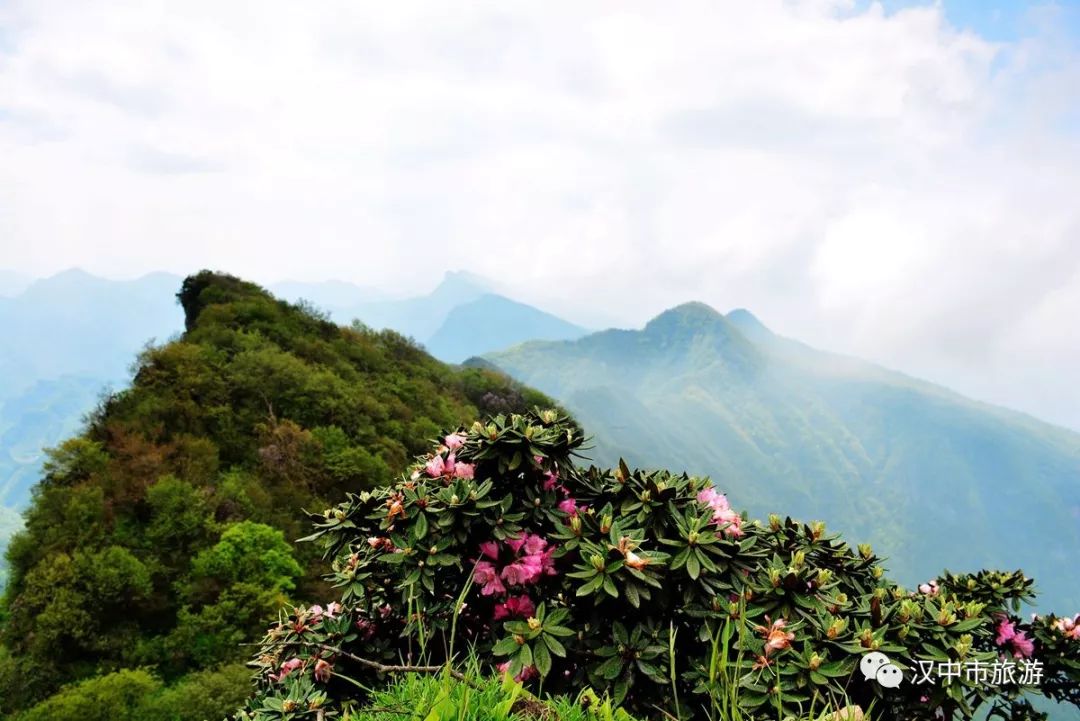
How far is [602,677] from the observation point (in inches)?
123

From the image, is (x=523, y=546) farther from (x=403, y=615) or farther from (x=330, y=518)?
(x=330, y=518)

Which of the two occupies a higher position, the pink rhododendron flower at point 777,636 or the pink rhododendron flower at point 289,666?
the pink rhododendron flower at point 777,636

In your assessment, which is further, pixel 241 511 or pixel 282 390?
pixel 282 390

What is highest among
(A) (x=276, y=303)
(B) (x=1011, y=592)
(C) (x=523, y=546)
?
(A) (x=276, y=303)

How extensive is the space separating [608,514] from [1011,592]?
3393mm

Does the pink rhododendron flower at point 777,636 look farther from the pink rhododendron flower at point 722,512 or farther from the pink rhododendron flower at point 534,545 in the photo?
the pink rhododendron flower at point 534,545

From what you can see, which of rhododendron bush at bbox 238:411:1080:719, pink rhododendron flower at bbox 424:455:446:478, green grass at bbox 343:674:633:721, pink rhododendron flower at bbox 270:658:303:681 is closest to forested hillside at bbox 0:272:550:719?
pink rhododendron flower at bbox 270:658:303:681

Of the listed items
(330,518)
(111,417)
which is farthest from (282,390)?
(330,518)

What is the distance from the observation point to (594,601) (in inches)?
126

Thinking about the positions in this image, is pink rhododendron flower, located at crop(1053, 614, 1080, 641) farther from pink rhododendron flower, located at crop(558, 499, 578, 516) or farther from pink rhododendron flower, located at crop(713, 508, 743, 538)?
pink rhododendron flower, located at crop(558, 499, 578, 516)

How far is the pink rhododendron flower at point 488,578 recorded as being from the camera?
137 inches

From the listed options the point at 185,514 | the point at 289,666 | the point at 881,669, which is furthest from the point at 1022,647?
the point at 185,514

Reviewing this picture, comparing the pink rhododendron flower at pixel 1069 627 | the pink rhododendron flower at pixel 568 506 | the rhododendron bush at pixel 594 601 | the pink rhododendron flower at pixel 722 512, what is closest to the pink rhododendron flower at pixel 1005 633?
the rhododendron bush at pixel 594 601

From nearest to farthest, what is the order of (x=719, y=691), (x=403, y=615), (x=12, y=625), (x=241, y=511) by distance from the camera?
(x=719, y=691) < (x=403, y=615) < (x=12, y=625) < (x=241, y=511)
